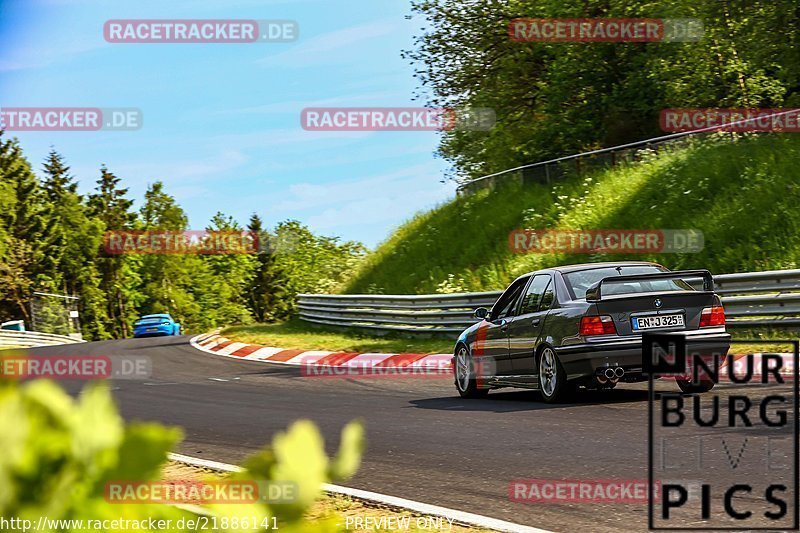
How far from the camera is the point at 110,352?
94.6ft

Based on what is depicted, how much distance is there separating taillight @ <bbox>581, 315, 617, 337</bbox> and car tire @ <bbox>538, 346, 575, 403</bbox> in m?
0.53

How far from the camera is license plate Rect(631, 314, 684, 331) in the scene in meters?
10.9

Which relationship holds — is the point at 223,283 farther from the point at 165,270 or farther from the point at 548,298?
the point at 548,298

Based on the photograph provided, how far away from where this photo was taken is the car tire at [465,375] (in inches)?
522

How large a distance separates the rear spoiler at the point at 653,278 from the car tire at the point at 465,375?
2.63 metres

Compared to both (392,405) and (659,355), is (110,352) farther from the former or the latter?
(659,355)

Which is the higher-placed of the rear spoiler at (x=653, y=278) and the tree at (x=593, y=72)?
the tree at (x=593, y=72)

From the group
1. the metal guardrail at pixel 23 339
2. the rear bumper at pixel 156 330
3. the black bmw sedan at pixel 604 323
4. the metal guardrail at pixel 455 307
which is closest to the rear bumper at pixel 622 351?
the black bmw sedan at pixel 604 323

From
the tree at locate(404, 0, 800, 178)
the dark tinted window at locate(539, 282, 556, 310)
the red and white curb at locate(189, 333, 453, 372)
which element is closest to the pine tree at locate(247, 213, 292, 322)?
the tree at locate(404, 0, 800, 178)

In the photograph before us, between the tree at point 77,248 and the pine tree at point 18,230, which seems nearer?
the pine tree at point 18,230

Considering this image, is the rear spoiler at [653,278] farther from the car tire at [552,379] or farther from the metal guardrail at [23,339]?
the metal guardrail at [23,339]

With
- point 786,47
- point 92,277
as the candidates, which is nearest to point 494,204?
point 786,47

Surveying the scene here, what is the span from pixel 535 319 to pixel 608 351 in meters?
1.30

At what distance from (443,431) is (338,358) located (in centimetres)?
1140
